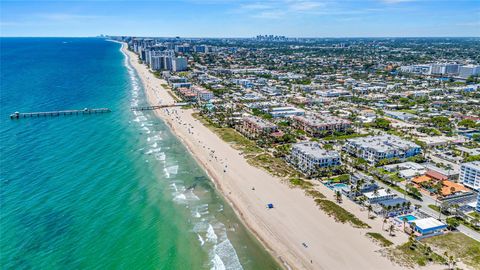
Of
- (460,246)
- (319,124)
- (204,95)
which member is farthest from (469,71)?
(460,246)

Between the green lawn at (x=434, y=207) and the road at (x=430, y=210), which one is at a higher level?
the green lawn at (x=434, y=207)

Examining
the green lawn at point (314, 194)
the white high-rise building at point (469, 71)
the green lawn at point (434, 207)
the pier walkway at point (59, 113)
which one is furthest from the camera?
the white high-rise building at point (469, 71)

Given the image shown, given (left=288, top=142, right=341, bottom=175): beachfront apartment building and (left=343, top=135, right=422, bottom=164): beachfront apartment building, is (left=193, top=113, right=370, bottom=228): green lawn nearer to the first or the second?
(left=288, top=142, right=341, bottom=175): beachfront apartment building

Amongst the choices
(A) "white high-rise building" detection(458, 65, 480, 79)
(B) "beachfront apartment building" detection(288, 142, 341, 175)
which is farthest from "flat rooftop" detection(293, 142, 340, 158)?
(A) "white high-rise building" detection(458, 65, 480, 79)

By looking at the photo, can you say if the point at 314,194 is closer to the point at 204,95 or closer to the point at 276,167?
the point at 276,167

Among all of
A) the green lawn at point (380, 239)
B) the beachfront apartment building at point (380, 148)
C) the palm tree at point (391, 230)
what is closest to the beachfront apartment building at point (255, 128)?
the beachfront apartment building at point (380, 148)

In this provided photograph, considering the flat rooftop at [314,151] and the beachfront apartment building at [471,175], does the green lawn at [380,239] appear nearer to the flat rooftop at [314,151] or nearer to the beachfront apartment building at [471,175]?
the flat rooftop at [314,151]

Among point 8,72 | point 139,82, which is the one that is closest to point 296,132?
point 139,82
